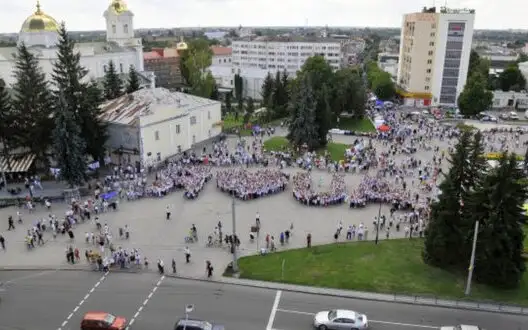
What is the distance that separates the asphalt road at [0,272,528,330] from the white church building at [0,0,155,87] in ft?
130

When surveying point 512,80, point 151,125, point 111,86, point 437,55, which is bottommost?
point 151,125

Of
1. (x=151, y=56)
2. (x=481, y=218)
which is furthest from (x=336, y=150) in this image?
(x=151, y=56)

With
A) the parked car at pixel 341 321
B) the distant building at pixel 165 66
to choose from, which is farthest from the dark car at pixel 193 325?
the distant building at pixel 165 66

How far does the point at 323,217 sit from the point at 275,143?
22.3m

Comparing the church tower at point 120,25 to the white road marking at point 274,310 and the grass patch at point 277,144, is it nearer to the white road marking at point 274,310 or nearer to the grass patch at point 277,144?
the grass patch at point 277,144

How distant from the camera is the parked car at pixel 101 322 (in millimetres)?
19359

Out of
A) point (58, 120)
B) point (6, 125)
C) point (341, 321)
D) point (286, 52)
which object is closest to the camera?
point (341, 321)

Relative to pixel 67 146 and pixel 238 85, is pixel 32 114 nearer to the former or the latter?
pixel 67 146

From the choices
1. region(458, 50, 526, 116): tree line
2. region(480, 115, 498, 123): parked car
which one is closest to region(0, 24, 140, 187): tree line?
region(458, 50, 526, 116): tree line

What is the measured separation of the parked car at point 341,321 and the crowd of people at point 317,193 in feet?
47.7

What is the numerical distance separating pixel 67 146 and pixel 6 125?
774cm

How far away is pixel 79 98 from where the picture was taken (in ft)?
136

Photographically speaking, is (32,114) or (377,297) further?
(32,114)

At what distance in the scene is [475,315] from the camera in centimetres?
2112
